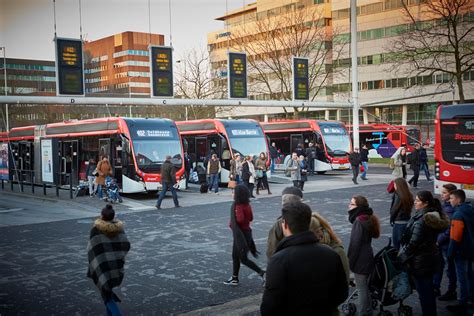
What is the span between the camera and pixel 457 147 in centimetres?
1639

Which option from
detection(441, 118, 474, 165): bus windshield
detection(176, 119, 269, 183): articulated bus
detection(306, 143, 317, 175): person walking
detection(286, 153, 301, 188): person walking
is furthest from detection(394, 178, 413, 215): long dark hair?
detection(306, 143, 317, 175): person walking

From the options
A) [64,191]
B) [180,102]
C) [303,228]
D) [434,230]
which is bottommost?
[64,191]

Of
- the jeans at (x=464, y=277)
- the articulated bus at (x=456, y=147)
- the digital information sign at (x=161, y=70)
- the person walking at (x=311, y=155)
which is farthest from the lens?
the person walking at (x=311, y=155)

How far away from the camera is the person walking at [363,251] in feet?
19.9

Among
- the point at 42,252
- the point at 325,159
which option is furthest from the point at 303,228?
the point at 325,159

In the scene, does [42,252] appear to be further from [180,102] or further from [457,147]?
[180,102]

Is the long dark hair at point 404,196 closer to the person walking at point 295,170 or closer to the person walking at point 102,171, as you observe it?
the person walking at point 295,170

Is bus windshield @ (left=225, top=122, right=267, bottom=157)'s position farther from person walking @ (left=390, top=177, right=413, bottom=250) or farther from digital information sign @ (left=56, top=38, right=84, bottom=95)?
person walking @ (left=390, top=177, right=413, bottom=250)

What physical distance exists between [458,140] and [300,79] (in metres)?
13.2

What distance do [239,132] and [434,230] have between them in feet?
65.4

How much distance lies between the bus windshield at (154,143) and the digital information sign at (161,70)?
1749 mm

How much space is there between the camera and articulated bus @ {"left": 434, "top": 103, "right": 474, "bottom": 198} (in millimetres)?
16000

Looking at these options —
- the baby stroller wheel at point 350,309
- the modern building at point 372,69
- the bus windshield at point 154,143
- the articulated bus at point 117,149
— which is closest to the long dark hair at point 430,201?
the baby stroller wheel at point 350,309

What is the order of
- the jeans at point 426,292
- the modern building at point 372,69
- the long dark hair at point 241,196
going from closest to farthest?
the jeans at point 426,292 → the long dark hair at point 241,196 → the modern building at point 372,69
